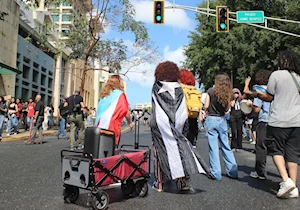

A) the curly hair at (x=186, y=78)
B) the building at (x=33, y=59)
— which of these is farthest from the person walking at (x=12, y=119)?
the curly hair at (x=186, y=78)

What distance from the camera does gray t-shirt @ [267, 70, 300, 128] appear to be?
4793 millimetres

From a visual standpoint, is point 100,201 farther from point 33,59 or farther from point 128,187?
point 33,59

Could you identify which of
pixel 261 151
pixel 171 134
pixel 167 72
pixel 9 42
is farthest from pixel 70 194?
pixel 9 42

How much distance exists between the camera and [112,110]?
5184mm

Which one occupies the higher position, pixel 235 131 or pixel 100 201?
pixel 235 131

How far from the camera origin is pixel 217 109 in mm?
6039

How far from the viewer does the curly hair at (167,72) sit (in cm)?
499

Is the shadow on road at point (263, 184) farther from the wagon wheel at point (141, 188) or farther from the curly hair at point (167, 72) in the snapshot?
the curly hair at point (167, 72)

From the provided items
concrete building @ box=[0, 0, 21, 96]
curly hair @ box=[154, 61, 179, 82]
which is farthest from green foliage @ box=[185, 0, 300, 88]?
curly hair @ box=[154, 61, 179, 82]

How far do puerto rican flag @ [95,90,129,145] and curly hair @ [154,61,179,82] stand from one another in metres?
0.62

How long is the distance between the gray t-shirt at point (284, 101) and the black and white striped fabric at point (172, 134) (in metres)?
1.18

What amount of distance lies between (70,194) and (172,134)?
148cm

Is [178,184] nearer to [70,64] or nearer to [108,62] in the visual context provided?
[108,62]

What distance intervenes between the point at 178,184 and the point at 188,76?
1765 millimetres
